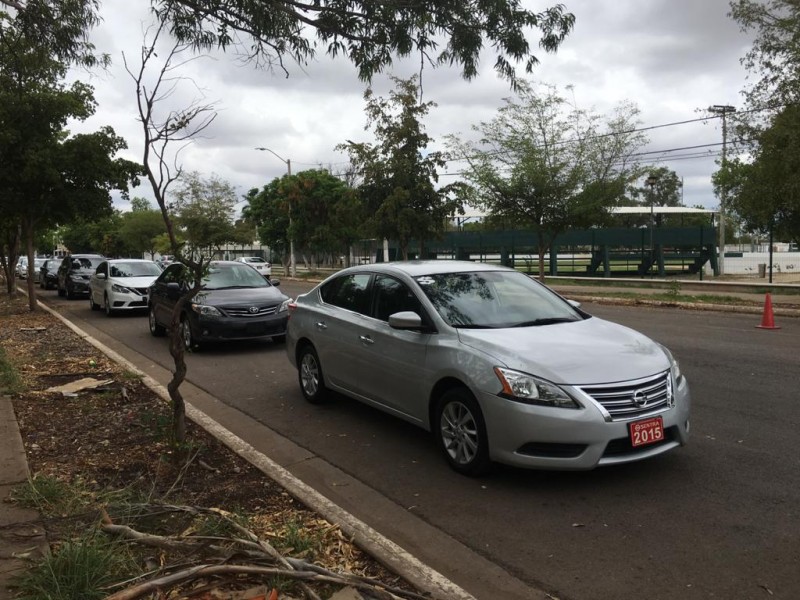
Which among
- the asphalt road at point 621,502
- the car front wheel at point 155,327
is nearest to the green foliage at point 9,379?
the asphalt road at point 621,502

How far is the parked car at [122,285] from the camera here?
56.9ft

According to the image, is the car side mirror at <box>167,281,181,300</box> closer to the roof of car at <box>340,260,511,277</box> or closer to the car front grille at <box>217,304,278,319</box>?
the car front grille at <box>217,304,278,319</box>

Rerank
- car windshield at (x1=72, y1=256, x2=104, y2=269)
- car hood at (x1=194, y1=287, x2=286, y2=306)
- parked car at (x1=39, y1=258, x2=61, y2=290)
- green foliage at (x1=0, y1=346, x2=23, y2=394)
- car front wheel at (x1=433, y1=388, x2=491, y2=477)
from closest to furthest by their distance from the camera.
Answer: car front wheel at (x1=433, y1=388, x2=491, y2=477) < green foliage at (x1=0, y1=346, x2=23, y2=394) < car hood at (x1=194, y1=287, x2=286, y2=306) < car windshield at (x1=72, y1=256, x2=104, y2=269) < parked car at (x1=39, y1=258, x2=61, y2=290)

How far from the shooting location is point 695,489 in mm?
4574

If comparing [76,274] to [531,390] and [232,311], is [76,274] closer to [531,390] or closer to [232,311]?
[232,311]

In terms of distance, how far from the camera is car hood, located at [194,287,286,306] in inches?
421

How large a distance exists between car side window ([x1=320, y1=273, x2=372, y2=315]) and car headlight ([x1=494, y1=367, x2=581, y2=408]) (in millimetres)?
2116

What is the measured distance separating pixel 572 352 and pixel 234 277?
820cm

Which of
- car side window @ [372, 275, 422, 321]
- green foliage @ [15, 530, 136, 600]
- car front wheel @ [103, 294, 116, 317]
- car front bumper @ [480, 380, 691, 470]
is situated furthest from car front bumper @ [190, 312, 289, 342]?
car front wheel @ [103, 294, 116, 317]

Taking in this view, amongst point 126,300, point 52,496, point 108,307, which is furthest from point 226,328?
point 108,307

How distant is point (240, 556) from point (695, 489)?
120 inches

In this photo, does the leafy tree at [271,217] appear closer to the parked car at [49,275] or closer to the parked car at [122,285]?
the parked car at [49,275]

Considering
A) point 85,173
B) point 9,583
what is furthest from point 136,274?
point 9,583

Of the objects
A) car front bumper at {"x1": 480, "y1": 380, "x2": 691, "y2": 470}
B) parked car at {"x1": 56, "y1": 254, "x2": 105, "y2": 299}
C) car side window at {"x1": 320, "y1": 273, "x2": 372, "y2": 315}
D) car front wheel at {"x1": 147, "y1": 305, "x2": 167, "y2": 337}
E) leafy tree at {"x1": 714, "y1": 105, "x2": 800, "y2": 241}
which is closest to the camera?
car front bumper at {"x1": 480, "y1": 380, "x2": 691, "y2": 470}
